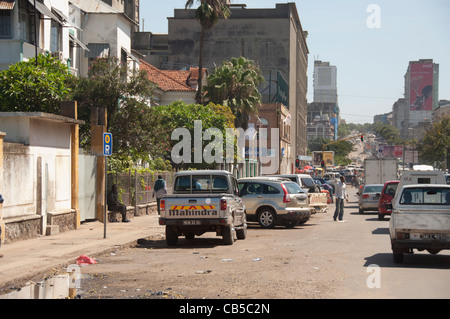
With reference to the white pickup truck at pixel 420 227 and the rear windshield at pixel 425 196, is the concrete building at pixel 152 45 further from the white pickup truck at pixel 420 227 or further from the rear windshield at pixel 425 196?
the white pickup truck at pixel 420 227

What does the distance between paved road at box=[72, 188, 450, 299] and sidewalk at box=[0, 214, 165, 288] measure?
1.90 ft

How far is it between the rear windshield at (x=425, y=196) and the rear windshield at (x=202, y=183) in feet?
20.1

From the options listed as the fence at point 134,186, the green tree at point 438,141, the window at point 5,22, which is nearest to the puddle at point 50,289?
the fence at point 134,186

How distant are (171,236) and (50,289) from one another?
7674 mm

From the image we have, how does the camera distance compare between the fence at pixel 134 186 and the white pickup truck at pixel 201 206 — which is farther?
the fence at pixel 134 186

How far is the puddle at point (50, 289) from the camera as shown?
1038 centimetres

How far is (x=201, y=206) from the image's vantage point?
18.0 meters

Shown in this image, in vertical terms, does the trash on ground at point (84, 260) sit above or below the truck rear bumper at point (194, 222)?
below

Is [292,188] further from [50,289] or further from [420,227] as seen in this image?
[50,289]

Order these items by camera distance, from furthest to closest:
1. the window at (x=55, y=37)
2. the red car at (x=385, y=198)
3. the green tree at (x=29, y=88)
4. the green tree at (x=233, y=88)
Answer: the green tree at (x=233, y=88) → the window at (x=55, y=37) → the red car at (x=385, y=198) → the green tree at (x=29, y=88)

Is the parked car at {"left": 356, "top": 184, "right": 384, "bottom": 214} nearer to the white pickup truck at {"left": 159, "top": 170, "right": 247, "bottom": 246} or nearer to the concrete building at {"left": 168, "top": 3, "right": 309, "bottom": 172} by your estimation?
the white pickup truck at {"left": 159, "top": 170, "right": 247, "bottom": 246}

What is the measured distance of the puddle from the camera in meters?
10.4

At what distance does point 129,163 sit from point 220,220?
45.8ft
